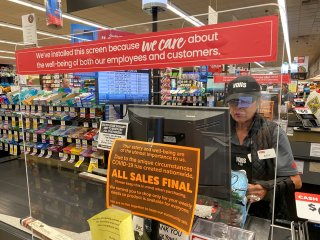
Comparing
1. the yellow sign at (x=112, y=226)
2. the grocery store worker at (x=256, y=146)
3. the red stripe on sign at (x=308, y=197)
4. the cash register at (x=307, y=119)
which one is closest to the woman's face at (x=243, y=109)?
the grocery store worker at (x=256, y=146)

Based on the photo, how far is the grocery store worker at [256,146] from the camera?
1.75 m

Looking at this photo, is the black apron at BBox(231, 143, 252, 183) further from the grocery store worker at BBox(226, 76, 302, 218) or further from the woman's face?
the woman's face

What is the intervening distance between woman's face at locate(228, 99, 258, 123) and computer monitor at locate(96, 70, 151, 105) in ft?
4.92

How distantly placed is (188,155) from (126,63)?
60 centimetres

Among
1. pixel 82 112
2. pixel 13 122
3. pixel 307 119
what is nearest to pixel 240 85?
pixel 307 119

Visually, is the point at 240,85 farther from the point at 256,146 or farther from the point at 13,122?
the point at 13,122

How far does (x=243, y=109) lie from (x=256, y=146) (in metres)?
0.28

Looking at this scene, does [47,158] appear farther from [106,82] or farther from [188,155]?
[188,155]

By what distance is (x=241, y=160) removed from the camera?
1854mm

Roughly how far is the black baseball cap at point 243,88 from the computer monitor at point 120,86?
1.54 metres

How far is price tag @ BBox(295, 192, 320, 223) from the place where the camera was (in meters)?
0.83

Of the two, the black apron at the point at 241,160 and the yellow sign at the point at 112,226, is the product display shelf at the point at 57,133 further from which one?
the yellow sign at the point at 112,226

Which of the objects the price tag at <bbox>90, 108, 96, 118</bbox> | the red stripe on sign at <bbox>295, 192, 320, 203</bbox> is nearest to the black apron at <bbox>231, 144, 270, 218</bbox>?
the red stripe on sign at <bbox>295, 192, 320, 203</bbox>

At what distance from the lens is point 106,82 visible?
319 cm
